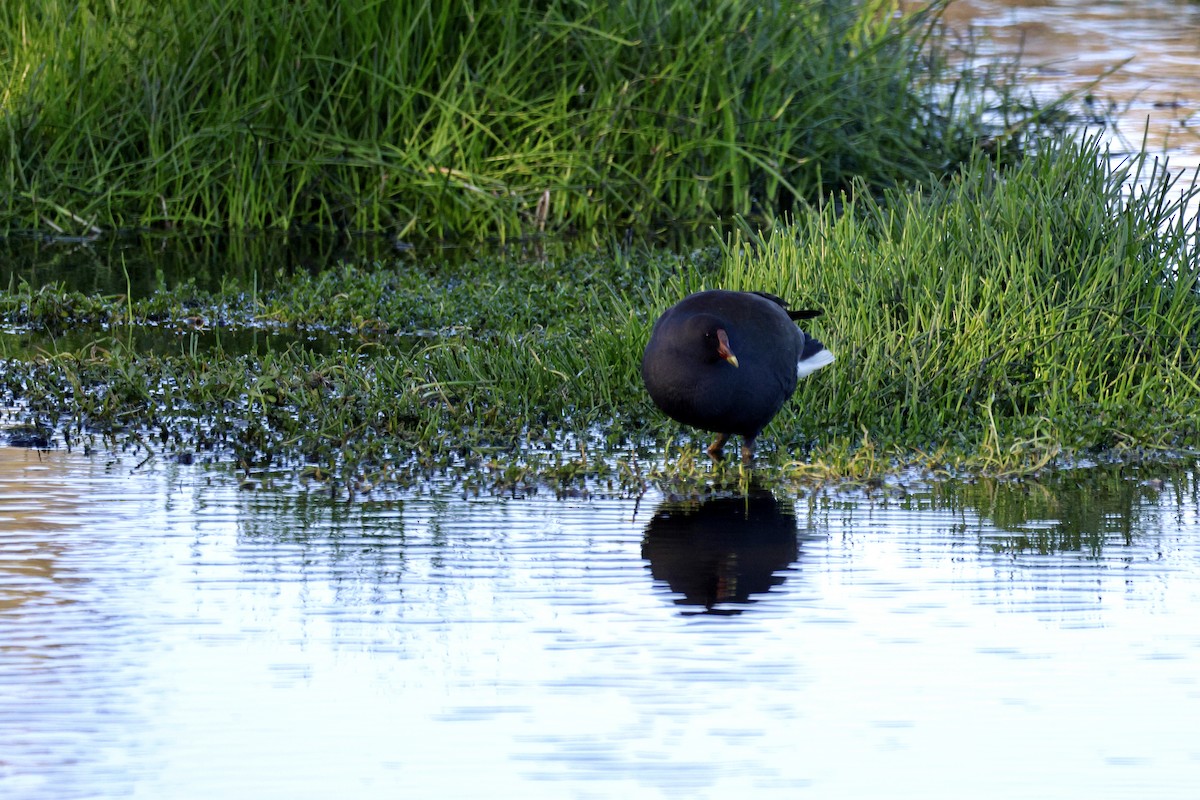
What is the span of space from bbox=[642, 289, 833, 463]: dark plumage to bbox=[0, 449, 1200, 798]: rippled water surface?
1.15ft

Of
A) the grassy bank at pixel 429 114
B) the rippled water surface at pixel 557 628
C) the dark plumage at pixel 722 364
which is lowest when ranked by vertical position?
the rippled water surface at pixel 557 628

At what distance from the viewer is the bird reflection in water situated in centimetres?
586

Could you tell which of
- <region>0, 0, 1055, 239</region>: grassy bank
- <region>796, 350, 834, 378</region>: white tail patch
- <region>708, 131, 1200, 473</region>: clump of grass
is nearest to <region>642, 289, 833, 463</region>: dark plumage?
<region>796, 350, 834, 378</region>: white tail patch

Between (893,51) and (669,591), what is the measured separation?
8.42 metres

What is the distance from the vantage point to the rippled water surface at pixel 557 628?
4.55m

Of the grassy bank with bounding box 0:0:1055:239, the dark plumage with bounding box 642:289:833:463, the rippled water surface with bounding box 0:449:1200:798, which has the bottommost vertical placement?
the rippled water surface with bounding box 0:449:1200:798

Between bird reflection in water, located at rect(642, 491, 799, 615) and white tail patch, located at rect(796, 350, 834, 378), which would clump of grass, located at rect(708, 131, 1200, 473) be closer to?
white tail patch, located at rect(796, 350, 834, 378)

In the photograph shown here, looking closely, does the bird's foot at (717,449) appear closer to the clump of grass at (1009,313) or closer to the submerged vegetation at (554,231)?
the submerged vegetation at (554,231)

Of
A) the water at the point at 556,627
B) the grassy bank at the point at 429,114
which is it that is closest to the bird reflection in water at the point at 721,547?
the water at the point at 556,627

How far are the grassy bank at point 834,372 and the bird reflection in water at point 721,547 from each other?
0.36 m

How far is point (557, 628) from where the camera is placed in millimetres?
5426

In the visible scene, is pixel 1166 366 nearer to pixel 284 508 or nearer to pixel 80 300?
pixel 284 508

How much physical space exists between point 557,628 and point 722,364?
1729 millimetres

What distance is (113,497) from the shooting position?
6.83 metres
